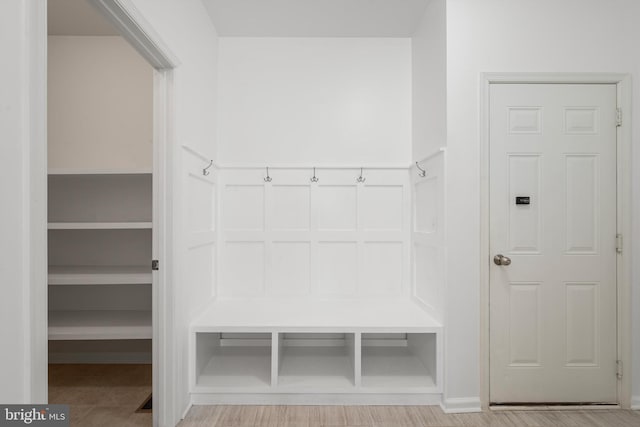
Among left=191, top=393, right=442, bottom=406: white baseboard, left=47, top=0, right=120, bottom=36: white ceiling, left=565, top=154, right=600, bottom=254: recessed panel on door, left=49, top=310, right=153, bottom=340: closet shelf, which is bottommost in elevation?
left=191, top=393, right=442, bottom=406: white baseboard

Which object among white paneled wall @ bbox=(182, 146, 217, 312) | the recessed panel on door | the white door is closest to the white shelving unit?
white paneled wall @ bbox=(182, 146, 217, 312)

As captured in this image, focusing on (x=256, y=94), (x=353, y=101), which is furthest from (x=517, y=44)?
(x=256, y=94)

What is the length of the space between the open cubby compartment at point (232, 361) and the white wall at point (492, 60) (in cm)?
136

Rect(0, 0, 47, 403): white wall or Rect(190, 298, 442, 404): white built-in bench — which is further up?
Rect(0, 0, 47, 403): white wall

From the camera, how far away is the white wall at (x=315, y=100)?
9.29ft

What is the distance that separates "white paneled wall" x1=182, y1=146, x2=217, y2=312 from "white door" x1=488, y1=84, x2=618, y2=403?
1.94 m

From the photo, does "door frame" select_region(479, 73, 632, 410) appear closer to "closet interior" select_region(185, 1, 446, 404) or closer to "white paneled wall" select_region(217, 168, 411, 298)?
"closet interior" select_region(185, 1, 446, 404)

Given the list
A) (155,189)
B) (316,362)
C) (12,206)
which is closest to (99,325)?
(155,189)

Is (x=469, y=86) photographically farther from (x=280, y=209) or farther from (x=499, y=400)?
(x=499, y=400)

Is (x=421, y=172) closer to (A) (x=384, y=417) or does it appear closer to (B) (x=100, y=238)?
(A) (x=384, y=417)

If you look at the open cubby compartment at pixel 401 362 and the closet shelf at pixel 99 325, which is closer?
the open cubby compartment at pixel 401 362

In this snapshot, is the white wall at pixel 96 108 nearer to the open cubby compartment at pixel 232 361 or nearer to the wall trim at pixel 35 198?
the open cubby compartment at pixel 232 361

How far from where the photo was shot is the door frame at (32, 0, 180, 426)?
99 centimetres

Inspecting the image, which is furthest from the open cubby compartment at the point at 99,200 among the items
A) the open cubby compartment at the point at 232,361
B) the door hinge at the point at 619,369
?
the door hinge at the point at 619,369
